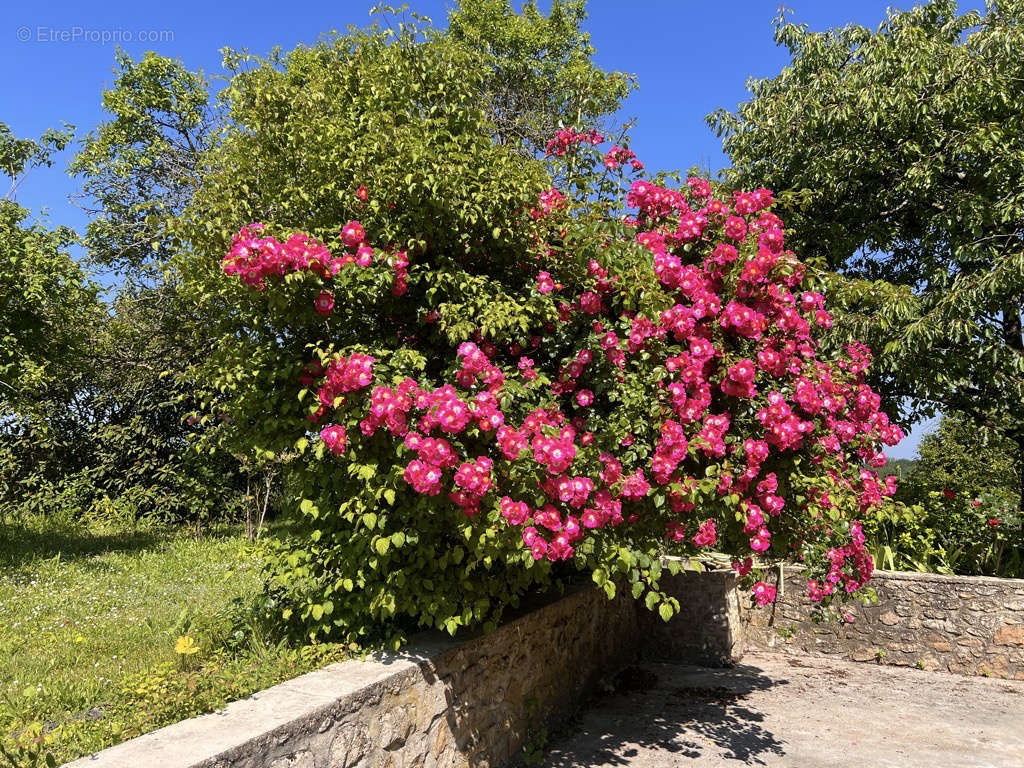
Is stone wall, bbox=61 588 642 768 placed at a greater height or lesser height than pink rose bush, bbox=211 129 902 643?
lesser

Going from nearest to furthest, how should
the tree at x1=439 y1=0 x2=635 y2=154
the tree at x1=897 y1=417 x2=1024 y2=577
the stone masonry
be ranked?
the stone masonry, the tree at x1=897 y1=417 x2=1024 y2=577, the tree at x1=439 y1=0 x2=635 y2=154

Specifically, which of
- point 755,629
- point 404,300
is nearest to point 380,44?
point 404,300

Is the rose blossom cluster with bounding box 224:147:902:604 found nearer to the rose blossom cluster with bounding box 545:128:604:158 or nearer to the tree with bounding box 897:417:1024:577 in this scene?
the rose blossom cluster with bounding box 545:128:604:158

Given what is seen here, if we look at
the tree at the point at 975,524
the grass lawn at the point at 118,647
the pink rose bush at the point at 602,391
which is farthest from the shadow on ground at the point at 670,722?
the tree at the point at 975,524

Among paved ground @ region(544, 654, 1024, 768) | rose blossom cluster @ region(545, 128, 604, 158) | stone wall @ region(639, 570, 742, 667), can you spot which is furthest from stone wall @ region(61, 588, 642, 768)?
rose blossom cluster @ region(545, 128, 604, 158)

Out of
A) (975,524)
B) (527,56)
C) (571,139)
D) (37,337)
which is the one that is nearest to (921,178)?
(975,524)

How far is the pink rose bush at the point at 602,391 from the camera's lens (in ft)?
10.5

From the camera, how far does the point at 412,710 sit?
Result: 11.1 ft

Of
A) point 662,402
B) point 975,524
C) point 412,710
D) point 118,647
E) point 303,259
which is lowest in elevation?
point 118,647

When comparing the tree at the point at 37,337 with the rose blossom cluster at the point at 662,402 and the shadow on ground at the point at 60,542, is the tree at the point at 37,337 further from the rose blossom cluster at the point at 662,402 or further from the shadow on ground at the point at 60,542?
the rose blossom cluster at the point at 662,402

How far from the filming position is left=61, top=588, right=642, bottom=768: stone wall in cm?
253

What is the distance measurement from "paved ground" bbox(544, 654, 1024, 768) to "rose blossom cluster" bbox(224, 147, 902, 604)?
1.11 metres

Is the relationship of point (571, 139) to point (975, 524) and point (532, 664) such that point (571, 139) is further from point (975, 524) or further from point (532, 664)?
point (975, 524)

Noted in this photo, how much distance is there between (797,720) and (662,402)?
9.70 ft
